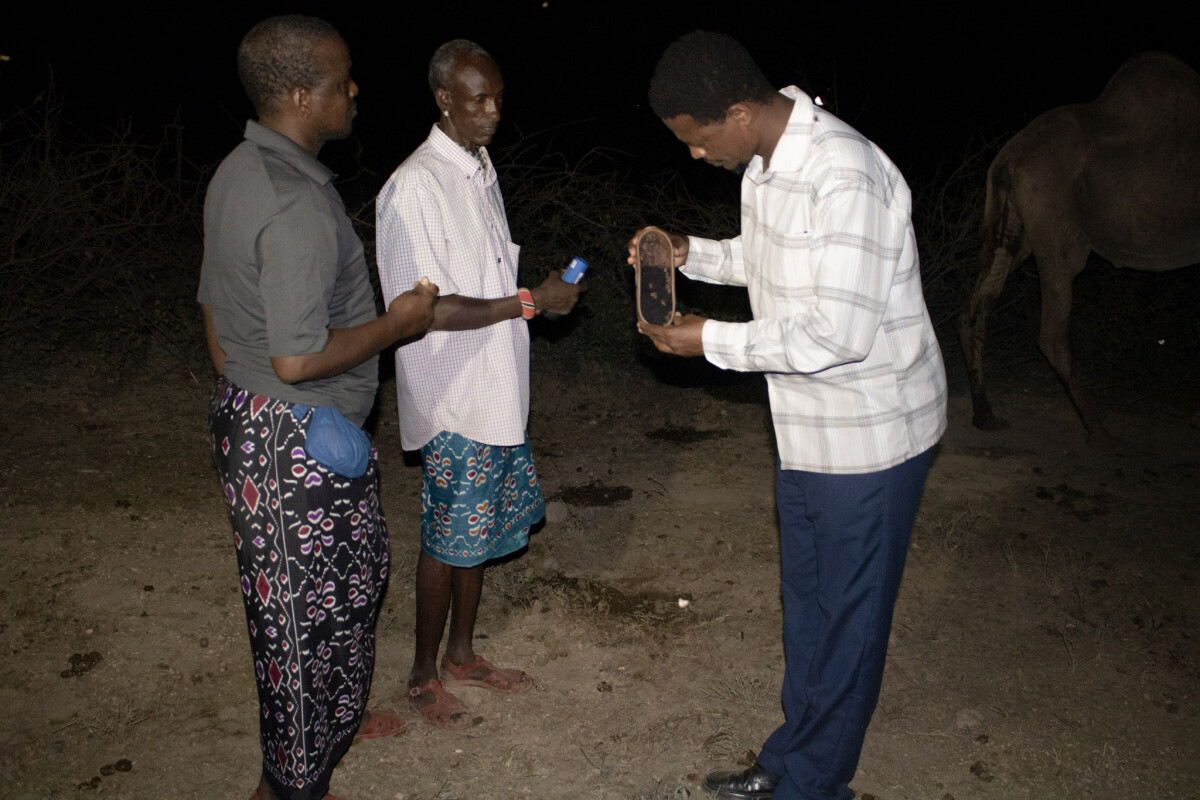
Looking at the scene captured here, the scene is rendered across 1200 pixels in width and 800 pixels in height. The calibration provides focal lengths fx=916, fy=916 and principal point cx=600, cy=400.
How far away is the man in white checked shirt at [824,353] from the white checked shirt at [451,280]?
578 millimetres

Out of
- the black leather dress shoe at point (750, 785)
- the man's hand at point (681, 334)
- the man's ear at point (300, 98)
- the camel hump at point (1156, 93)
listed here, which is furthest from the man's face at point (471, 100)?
the camel hump at point (1156, 93)

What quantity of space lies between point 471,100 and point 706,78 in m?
0.90

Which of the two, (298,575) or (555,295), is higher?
(555,295)

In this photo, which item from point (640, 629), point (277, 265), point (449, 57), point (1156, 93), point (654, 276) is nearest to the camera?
point (277, 265)

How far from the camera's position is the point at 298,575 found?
209 cm

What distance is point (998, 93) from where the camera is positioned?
17.5 meters

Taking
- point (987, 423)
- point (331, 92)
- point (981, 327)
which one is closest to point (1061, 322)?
point (981, 327)

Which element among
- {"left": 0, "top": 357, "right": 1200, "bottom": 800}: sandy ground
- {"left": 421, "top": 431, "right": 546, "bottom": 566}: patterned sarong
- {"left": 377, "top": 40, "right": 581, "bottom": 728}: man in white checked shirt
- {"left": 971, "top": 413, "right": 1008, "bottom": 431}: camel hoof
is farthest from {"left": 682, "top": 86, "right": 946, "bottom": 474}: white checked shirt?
{"left": 971, "top": 413, "right": 1008, "bottom": 431}: camel hoof

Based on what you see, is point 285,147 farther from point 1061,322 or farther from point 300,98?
point 1061,322

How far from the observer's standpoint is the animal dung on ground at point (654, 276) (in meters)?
2.32

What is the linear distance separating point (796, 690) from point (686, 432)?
3.33 m

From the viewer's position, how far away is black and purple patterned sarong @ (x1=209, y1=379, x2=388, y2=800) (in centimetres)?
203

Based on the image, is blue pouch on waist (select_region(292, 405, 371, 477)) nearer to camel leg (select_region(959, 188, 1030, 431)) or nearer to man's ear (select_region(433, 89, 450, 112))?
man's ear (select_region(433, 89, 450, 112))

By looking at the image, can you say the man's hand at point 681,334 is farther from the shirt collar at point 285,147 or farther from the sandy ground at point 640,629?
the sandy ground at point 640,629
